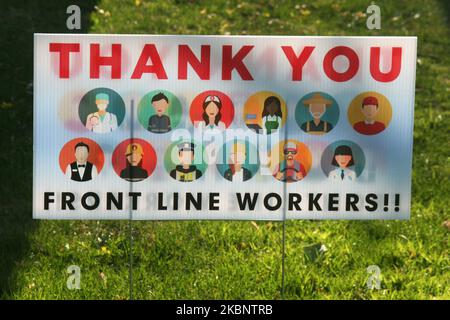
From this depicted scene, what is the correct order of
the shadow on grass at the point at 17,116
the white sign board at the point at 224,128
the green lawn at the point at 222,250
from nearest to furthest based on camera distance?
the white sign board at the point at 224,128
the green lawn at the point at 222,250
the shadow on grass at the point at 17,116

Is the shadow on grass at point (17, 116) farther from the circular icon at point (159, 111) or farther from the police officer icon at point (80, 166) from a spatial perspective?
the circular icon at point (159, 111)

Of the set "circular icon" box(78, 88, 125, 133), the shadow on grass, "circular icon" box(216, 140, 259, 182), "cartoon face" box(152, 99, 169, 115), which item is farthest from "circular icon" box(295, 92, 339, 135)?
the shadow on grass

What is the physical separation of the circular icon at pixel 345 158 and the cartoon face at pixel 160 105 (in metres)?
0.84

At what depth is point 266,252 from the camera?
532cm

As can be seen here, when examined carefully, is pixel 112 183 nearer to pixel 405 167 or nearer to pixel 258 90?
pixel 258 90

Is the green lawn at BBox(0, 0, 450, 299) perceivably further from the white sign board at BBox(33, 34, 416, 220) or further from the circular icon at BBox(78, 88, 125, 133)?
the circular icon at BBox(78, 88, 125, 133)

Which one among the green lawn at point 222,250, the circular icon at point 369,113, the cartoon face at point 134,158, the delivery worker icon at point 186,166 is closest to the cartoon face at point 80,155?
the cartoon face at point 134,158

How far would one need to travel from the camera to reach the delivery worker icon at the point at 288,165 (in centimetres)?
416

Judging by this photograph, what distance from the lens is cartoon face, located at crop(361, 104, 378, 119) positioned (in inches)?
164

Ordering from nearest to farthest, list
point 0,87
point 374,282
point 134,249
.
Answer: point 374,282
point 134,249
point 0,87

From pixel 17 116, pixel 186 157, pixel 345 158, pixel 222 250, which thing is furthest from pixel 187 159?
pixel 17 116

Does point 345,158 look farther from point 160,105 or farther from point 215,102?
point 160,105

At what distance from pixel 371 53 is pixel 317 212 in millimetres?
847

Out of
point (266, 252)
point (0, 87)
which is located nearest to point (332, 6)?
point (0, 87)
